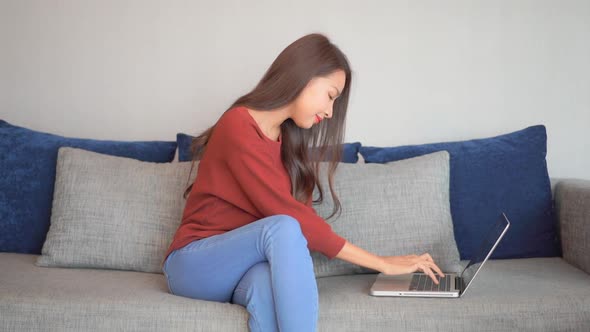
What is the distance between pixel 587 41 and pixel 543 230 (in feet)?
2.81

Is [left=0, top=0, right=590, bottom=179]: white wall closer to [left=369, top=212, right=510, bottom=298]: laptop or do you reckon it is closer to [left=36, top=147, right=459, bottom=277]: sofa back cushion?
[left=36, top=147, right=459, bottom=277]: sofa back cushion

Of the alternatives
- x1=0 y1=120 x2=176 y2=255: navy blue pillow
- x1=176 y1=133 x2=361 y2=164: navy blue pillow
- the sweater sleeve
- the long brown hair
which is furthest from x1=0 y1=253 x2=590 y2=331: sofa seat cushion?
x1=176 y1=133 x2=361 y2=164: navy blue pillow

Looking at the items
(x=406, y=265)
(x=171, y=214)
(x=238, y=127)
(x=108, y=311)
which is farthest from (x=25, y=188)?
(x=406, y=265)

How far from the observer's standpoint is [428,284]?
2150mm

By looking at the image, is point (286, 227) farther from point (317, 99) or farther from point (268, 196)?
point (317, 99)

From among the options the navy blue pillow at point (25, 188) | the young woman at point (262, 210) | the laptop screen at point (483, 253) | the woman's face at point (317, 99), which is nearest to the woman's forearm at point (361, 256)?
the young woman at point (262, 210)

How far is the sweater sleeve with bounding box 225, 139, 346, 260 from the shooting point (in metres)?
2.04

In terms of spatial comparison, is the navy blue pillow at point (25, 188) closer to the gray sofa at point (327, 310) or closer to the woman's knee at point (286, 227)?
the gray sofa at point (327, 310)

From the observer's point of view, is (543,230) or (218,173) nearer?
(218,173)

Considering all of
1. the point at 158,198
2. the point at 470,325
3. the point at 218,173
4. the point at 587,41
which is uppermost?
the point at 587,41

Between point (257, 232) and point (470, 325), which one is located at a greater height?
point (257, 232)

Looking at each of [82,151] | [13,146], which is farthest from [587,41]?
[13,146]

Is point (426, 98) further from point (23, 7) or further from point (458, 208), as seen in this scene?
point (23, 7)

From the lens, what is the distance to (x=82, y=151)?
8.43 ft
